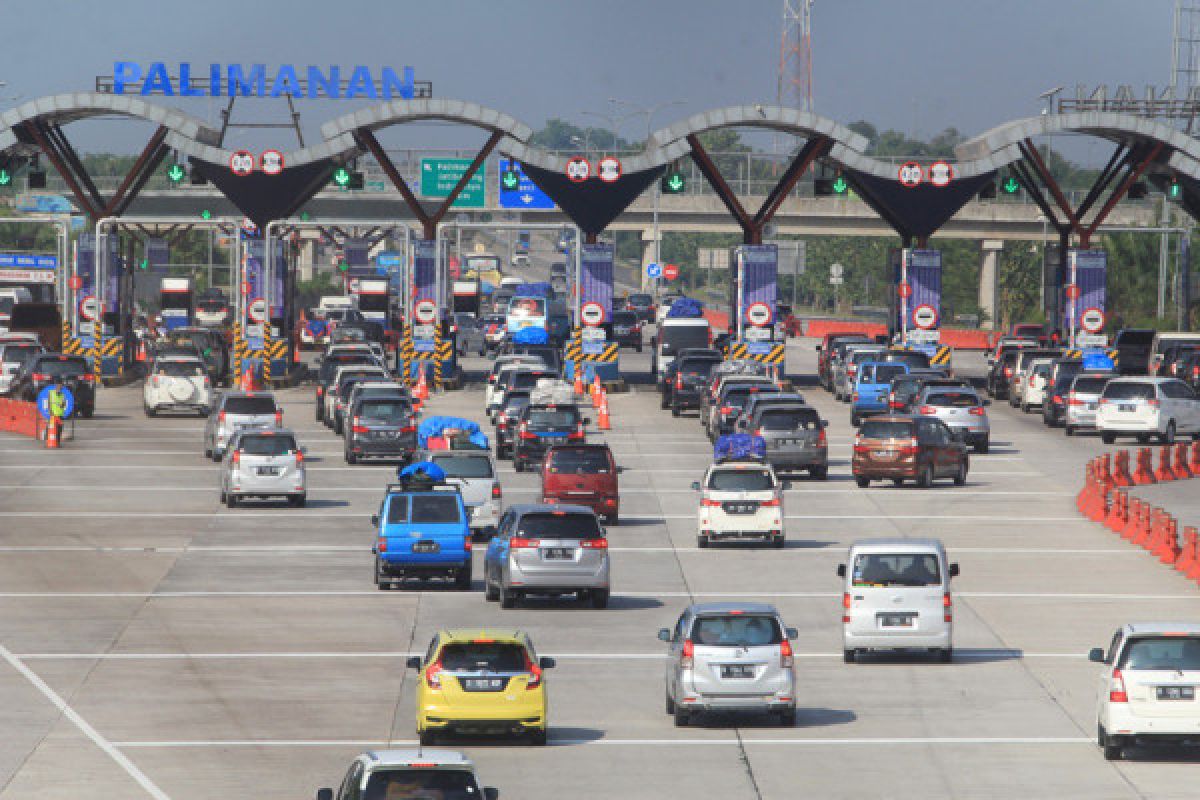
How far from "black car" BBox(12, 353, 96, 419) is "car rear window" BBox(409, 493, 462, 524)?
111 ft

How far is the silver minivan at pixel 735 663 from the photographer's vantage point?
83.5 ft

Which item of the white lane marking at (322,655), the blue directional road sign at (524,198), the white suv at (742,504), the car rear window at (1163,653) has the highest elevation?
the blue directional road sign at (524,198)

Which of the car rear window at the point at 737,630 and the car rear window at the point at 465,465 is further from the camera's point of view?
the car rear window at the point at 465,465

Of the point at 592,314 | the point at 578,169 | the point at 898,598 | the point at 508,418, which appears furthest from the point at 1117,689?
the point at 578,169

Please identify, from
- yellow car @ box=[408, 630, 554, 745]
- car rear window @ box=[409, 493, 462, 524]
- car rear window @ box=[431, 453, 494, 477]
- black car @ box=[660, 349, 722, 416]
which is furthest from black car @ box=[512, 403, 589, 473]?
yellow car @ box=[408, 630, 554, 745]

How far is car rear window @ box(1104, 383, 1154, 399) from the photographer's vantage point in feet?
208

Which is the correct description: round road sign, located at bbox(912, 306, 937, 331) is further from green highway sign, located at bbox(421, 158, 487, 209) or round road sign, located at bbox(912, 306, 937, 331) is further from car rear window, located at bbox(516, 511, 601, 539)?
car rear window, located at bbox(516, 511, 601, 539)

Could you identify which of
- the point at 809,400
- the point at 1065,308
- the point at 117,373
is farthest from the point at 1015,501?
the point at 117,373

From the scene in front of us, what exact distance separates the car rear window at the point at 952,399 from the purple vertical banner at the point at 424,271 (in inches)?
1044

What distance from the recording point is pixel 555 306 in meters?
113

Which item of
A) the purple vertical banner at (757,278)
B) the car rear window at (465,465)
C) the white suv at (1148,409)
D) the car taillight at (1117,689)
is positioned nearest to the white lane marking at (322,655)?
the car taillight at (1117,689)

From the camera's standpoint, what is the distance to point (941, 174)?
84.6 metres

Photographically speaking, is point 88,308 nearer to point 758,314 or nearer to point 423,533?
point 758,314

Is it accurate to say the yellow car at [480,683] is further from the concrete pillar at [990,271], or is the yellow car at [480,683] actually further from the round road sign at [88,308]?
the concrete pillar at [990,271]
